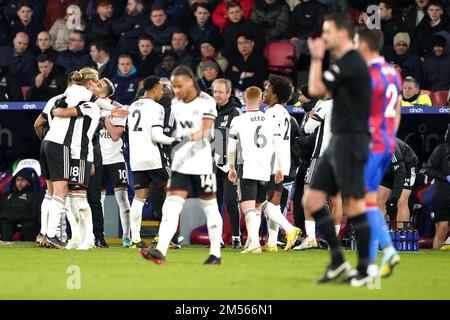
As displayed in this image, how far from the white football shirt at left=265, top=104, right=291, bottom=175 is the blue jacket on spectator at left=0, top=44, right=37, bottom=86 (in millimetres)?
6624

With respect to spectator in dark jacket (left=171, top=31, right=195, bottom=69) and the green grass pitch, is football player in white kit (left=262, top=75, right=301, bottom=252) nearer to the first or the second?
the green grass pitch

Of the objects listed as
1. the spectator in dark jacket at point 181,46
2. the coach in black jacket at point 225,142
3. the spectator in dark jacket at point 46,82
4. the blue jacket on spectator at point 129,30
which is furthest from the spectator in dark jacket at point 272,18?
the coach in black jacket at point 225,142

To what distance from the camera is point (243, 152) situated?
1547cm

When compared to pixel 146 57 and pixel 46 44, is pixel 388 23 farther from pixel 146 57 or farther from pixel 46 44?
pixel 46 44

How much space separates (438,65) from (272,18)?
3577mm

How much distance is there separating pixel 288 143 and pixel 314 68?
22.3ft

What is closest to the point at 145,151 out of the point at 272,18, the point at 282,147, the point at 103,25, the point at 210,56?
the point at 282,147

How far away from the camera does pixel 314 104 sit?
1742cm

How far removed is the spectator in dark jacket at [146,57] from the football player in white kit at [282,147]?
479cm

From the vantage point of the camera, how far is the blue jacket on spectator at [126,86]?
19969 millimetres

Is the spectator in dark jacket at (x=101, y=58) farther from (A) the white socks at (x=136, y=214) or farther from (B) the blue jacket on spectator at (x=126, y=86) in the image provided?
(A) the white socks at (x=136, y=214)
